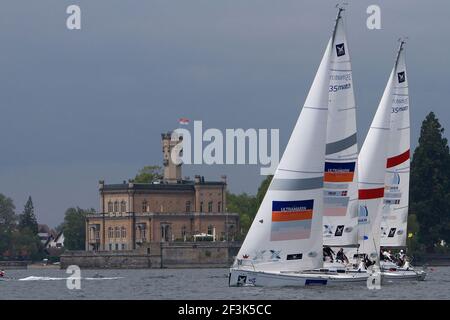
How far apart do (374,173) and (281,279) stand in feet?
47.5

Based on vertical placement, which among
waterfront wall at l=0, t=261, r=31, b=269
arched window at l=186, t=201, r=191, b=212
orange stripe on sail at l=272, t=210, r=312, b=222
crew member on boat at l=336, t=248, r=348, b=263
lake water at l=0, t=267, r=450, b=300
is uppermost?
arched window at l=186, t=201, r=191, b=212

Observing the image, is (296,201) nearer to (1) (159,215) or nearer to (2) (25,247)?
(1) (159,215)

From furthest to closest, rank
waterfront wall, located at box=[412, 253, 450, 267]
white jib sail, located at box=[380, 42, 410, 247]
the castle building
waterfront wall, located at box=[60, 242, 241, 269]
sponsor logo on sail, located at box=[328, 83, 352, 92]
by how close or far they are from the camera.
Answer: the castle building → waterfront wall, located at box=[60, 242, 241, 269] → waterfront wall, located at box=[412, 253, 450, 267] → white jib sail, located at box=[380, 42, 410, 247] → sponsor logo on sail, located at box=[328, 83, 352, 92]

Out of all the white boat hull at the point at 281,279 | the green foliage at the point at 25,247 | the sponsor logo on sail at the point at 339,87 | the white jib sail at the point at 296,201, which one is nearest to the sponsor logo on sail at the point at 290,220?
the white jib sail at the point at 296,201

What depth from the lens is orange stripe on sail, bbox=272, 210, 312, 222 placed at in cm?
5778

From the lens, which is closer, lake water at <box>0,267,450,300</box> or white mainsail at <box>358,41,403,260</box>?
lake water at <box>0,267,450,300</box>

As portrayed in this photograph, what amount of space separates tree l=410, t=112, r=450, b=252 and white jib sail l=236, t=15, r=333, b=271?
8750 centimetres

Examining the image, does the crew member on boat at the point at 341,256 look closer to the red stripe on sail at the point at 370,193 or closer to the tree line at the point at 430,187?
the red stripe on sail at the point at 370,193

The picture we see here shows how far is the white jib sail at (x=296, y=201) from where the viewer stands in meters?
57.8

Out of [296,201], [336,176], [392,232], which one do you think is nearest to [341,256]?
[336,176]

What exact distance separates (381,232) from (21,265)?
10512 centimetres

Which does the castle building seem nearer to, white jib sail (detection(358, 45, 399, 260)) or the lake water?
the lake water

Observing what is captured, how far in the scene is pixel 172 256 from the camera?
512ft

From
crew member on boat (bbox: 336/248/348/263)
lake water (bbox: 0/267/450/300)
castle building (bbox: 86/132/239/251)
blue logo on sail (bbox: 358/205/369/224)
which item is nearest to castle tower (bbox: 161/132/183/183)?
castle building (bbox: 86/132/239/251)
